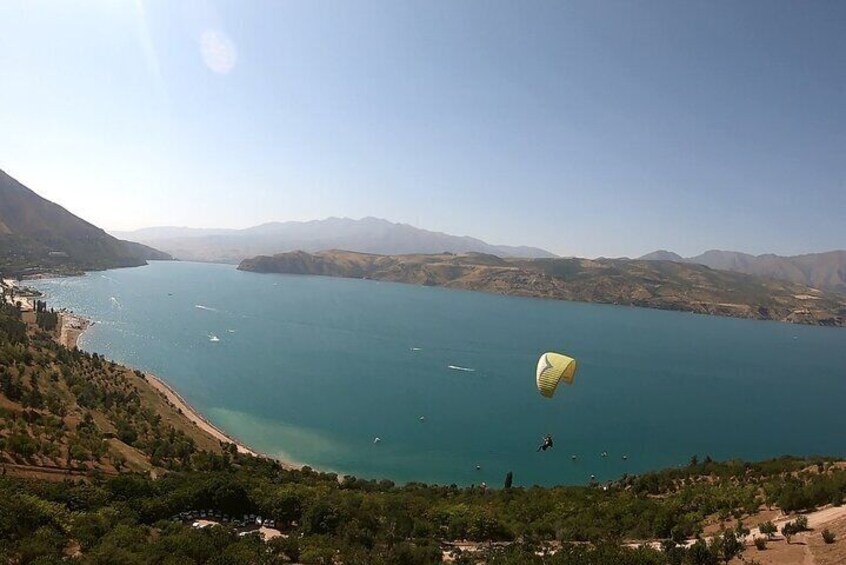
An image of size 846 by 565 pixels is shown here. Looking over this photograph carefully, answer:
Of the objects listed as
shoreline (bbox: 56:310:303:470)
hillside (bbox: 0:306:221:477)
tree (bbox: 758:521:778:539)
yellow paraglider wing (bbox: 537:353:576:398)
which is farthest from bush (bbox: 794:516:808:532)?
shoreline (bbox: 56:310:303:470)

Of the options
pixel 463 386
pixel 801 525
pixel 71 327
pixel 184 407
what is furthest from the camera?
pixel 71 327

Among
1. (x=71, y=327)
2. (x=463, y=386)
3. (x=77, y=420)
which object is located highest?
(x=77, y=420)

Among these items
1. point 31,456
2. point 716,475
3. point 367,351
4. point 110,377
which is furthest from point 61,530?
point 367,351

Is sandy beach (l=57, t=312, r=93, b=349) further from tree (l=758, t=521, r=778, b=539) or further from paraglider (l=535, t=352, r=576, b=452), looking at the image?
tree (l=758, t=521, r=778, b=539)

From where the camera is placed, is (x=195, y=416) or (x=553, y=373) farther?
(x=195, y=416)

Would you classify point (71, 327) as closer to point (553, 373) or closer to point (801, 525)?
point (553, 373)

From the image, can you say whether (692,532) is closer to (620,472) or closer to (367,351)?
(620,472)

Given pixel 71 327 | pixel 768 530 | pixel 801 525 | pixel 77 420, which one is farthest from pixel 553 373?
pixel 71 327

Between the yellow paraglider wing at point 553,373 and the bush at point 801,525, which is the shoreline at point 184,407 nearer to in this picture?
the yellow paraglider wing at point 553,373
